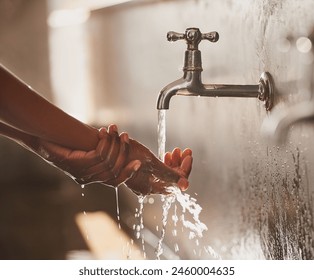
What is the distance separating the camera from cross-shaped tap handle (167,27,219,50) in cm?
130

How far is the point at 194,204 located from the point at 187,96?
267 mm

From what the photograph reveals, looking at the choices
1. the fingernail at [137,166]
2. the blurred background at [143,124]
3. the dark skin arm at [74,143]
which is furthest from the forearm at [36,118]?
the blurred background at [143,124]

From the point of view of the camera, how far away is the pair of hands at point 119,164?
1.22 m

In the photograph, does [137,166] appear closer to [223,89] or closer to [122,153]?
[122,153]

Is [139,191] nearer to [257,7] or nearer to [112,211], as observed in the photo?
[112,211]

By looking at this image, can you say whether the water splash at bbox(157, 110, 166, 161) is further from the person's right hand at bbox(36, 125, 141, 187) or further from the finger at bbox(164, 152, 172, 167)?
the person's right hand at bbox(36, 125, 141, 187)

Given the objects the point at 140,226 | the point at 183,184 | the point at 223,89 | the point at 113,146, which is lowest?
the point at 140,226

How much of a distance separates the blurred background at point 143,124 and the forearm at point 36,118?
8.5 inches

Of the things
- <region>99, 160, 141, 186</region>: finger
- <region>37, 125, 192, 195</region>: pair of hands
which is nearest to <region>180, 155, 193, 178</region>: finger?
<region>37, 125, 192, 195</region>: pair of hands

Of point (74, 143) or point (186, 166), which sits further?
point (186, 166)

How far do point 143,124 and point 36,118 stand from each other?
334 millimetres

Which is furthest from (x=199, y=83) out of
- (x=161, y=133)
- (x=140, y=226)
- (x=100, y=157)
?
(x=140, y=226)

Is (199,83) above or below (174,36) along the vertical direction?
below

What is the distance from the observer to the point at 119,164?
124 cm
